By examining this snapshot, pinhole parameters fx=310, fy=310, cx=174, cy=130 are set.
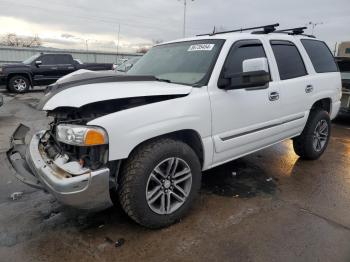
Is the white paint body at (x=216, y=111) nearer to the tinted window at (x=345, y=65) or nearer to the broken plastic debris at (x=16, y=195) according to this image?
the broken plastic debris at (x=16, y=195)

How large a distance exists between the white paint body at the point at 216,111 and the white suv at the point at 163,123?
10mm

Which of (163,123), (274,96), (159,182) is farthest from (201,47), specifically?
(159,182)

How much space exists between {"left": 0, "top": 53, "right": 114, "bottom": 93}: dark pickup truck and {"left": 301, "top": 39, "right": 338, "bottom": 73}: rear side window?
12.8m

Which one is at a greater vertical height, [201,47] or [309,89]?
[201,47]

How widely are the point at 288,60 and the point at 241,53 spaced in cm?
102

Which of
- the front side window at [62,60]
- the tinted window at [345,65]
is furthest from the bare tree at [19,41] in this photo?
the tinted window at [345,65]

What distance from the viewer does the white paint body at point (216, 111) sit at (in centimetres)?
255

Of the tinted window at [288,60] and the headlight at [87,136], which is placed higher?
the tinted window at [288,60]

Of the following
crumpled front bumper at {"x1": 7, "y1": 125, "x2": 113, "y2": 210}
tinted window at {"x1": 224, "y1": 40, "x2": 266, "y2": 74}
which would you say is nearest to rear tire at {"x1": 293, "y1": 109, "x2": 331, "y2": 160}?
tinted window at {"x1": 224, "y1": 40, "x2": 266, "y2": 74}

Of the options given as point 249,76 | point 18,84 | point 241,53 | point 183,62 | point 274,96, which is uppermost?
point 241,53

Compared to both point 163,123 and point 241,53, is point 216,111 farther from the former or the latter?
point 241,53

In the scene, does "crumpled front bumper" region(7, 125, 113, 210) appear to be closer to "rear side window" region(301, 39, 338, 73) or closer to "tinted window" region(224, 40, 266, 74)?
"tinted window" region(224, 40, 266, 74)

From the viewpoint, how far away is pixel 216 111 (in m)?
3.15

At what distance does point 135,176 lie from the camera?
2.59 m
